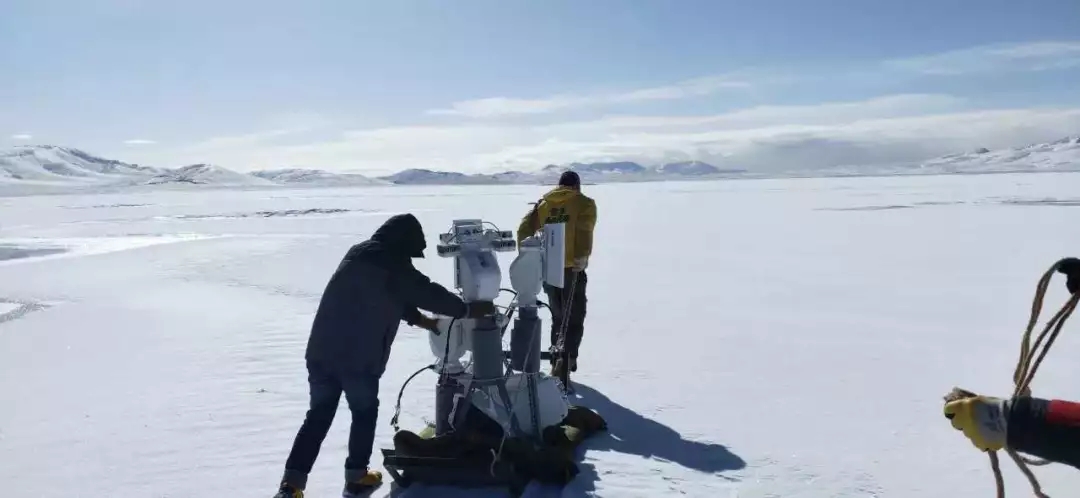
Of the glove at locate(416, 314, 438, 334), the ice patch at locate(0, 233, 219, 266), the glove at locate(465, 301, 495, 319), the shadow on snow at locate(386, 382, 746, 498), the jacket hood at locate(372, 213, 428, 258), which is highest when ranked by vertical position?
Result: the jacket hood at locate(372, 213, 428, 258)

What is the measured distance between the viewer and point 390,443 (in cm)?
453

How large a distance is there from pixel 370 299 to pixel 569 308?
84.3 inches

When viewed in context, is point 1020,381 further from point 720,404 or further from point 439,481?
point 720,404

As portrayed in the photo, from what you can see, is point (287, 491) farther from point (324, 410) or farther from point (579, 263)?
point (579, 263)

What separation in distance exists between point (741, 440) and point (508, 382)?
4.54 feet

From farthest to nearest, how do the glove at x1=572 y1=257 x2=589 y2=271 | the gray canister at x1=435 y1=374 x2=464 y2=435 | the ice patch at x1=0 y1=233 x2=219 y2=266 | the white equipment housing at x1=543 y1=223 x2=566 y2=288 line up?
the ice patch at x1=0 y1=233 x2=219 y2=266
the glove at x1=572 y1=257 x2=589 y2=271
the white equipment housing at x1=543 y1=223 x2=566 y2=288
the gray canister at x1=435 y1=374 x2=464 y2=435

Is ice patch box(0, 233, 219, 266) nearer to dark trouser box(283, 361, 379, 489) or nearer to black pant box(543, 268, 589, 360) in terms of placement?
black pant box(543, 268, 589, 360)

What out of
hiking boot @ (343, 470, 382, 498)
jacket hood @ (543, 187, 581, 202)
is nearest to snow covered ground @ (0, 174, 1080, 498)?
hiking boot @ (343, 470, 382, 498)

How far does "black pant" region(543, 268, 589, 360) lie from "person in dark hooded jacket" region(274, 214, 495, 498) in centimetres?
190

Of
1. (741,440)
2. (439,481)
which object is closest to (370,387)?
(439,481)

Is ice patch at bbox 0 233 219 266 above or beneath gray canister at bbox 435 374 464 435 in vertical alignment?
beneath

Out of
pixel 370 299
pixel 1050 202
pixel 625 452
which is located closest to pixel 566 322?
pixel 625 452

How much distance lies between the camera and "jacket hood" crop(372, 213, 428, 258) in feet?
11.4

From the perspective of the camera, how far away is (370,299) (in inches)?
133
